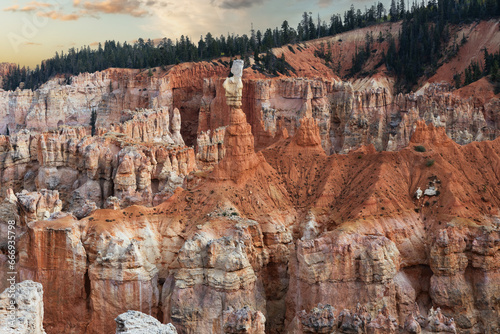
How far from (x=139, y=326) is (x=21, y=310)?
5.75m

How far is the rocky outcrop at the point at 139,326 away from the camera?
29.6 meters

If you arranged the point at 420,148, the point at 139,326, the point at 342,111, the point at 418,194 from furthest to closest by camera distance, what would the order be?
the point at 342,111, the point at 420,148, the point at 418,194, the point at 139,326

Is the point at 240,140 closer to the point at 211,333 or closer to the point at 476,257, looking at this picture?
the point at 211,333

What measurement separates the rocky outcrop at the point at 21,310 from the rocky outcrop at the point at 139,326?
13.3 ft

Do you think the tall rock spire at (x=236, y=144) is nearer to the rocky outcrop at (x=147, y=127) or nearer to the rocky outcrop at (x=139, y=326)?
the rocky outcrop at (x=139, y=326)

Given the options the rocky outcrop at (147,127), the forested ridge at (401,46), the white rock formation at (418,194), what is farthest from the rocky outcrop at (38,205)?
the forested ridge at (401,46)

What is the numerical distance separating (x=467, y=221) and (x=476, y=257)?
11.0 ft

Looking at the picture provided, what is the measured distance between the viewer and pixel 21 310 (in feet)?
97.0

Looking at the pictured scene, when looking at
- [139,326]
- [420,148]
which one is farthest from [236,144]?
[139,326]

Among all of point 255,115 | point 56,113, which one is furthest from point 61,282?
point 56,113

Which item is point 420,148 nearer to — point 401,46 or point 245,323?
point 245,323

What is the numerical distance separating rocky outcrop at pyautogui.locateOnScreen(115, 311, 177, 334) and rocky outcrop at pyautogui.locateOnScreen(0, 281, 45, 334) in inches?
160

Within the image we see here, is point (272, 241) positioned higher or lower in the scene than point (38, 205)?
lower

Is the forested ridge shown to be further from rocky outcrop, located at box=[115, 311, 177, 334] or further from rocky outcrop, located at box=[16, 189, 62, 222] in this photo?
rocky outcrop, located at box=[115, 311, 177, 334]
